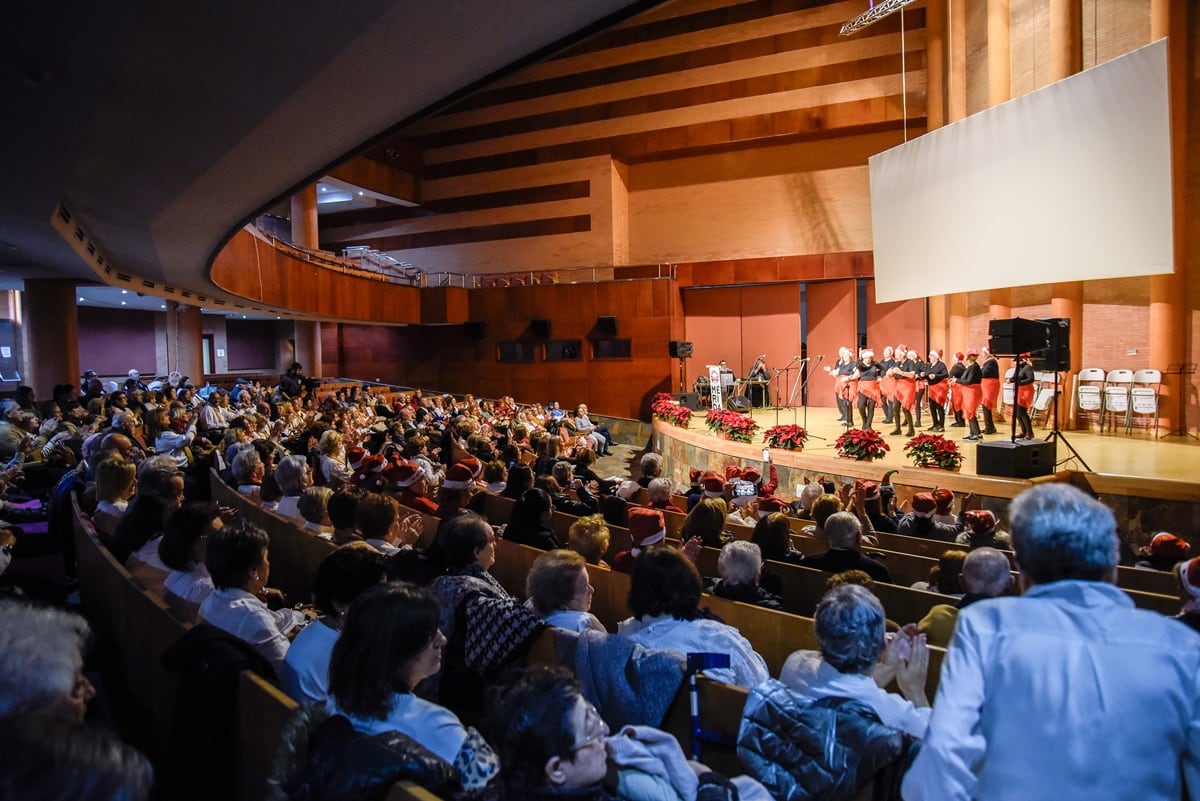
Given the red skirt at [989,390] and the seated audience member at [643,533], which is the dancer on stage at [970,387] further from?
the seated audience member at [643,533]

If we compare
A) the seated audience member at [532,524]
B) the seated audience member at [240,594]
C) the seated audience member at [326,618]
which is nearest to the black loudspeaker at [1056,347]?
the seated audience member at [532,524]

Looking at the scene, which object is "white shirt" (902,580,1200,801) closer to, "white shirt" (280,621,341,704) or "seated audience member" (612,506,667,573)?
"white shirt" (280,621,341,704)

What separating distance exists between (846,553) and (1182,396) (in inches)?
351

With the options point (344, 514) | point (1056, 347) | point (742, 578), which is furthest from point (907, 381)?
point (344, 514)

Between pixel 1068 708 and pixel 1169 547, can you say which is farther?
pixel 1169 547

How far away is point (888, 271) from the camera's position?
12.4 metres

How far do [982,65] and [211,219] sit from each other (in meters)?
12.4

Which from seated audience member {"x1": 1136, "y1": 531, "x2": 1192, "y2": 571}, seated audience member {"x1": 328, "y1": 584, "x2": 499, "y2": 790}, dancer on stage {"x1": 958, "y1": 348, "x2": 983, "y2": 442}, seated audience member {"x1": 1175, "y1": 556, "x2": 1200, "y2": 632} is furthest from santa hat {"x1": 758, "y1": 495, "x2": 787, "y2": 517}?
dancer on stage {"x1": 958, "y1": 348, "x2": 983, "y2": 442}

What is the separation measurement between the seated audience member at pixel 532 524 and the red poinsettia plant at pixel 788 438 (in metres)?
5.92

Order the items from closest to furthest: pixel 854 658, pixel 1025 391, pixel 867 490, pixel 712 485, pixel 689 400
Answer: pixel 854 658, pixel 712 485, pixel 867 490, pixel 1025 391, pixel 689 400

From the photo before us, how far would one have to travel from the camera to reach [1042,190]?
9625 millimetres

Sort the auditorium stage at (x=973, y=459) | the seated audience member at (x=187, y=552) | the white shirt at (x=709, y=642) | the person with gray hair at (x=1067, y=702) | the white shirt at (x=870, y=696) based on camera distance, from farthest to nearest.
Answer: the auditorium stage at (x=973, y=459) → the seated audience member at (x=187, y=552) → the white shirt at (x=709, y=642) → the white shirt at (x=870, y=696) → the person with gray hair at (x=1067, y=702)

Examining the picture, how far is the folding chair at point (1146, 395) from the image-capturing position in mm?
9758

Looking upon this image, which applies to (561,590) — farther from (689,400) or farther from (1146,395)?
(689,400)
